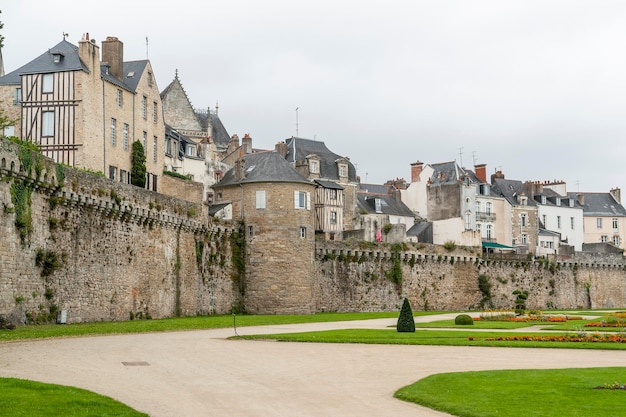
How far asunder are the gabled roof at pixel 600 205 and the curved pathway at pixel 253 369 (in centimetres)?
7938

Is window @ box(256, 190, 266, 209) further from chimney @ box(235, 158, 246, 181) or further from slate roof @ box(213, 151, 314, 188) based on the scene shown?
chimney @ box(235, 158, 246, 181)

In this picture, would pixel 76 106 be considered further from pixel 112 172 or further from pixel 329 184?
pixel 329 184

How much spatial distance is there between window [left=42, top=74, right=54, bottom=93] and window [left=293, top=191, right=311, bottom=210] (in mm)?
14418

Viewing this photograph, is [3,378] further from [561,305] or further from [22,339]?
[561,305]

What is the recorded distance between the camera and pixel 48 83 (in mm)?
47938

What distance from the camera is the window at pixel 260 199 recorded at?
167 feet

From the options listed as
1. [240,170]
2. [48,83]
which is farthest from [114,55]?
[240,170]

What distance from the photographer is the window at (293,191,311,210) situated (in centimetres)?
5109

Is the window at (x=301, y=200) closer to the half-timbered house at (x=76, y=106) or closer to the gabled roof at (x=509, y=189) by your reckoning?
the half-timbered house at (x=76, y=106)

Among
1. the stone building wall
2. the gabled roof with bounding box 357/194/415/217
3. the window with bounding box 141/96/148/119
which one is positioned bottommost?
the stone building wall

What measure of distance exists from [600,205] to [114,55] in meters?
65.9

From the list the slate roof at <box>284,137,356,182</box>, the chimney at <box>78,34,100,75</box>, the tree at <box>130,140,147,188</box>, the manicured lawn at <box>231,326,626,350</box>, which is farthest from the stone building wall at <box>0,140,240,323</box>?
the slate roof at <box>284,137,356,182</box>

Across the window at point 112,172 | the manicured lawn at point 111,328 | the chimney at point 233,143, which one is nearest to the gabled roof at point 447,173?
the chimney at point 233,143

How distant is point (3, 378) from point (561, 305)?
2413 inches
